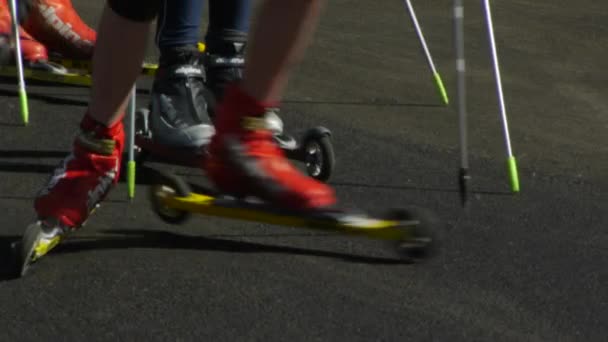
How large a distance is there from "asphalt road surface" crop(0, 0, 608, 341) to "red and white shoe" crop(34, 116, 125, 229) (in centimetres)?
17

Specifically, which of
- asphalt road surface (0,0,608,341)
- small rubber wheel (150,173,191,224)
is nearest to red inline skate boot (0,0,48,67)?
asphalt road surface (0,0,608,341)

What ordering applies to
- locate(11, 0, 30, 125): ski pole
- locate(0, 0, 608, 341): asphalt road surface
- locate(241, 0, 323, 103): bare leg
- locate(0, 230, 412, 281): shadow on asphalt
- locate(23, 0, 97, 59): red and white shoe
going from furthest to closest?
locate(23, 0, 97, 59): red and white shoe → locate(11, 0, 30, 125): ski pole → locate(0, 230, 412, 281): shadow on asphalt → locate(0, 0, 608, 341): asphalt road surface → locate(241, 0, 323, 103): bare leg

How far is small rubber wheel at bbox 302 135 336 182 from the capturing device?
15.9 ft

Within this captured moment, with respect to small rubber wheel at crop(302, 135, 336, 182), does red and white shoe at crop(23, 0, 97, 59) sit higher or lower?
lower

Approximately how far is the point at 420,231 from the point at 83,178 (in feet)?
3.29

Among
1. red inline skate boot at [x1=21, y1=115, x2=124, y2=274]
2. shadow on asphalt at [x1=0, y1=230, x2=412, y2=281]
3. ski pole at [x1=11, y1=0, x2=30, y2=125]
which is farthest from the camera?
ski pole at [x1=11, y1=0, x2=30, y2=125]

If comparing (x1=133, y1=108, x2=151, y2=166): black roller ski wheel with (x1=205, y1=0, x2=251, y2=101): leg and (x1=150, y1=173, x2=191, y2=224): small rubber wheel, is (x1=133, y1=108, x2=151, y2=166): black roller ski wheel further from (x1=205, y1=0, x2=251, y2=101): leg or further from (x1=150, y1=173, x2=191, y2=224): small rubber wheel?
A: (x1=150, y1=173, x2=191, y2=224): small rubber wheel

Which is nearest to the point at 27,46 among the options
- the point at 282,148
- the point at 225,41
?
the point at 225,41

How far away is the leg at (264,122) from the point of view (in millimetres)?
3416

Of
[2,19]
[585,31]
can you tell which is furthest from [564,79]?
[2,19]

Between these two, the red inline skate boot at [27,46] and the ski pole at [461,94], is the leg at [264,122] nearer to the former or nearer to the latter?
the ski pole at [461,94]

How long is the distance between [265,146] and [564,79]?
12.6 feet

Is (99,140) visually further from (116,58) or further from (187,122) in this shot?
(187,122)

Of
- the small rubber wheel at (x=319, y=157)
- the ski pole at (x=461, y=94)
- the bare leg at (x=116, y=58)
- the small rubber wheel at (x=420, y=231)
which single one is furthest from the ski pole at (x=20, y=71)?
the small rubber wheel at (x=420, y=231)
